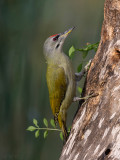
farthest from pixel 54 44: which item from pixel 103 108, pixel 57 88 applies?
pixel 103 108

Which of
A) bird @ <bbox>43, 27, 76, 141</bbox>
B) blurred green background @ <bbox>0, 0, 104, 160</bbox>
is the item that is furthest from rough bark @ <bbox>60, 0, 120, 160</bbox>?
blurred green background @ <bbox>0, 0, 104, 160</bbox>

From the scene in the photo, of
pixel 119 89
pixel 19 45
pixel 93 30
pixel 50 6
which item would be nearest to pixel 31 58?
pixel 19 45

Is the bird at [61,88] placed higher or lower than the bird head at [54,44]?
lower

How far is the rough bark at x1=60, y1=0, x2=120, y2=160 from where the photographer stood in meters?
2.27

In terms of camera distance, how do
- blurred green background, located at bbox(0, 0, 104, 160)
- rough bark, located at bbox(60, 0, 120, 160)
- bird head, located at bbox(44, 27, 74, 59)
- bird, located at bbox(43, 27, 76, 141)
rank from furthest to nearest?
blurred green background, located at bbox(0, 0, 104, 160) → bird head, located at bbox(44, 27, 74, 59) → bird, located at bbox(43, 27, 76, 141) → rough bark, located at bbox(60, 0, 120, 160)

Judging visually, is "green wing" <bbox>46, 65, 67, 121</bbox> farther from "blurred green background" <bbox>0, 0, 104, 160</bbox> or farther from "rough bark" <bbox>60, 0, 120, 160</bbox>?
"blurred green background" <bbox>0, 0, 104, 160</bbox>

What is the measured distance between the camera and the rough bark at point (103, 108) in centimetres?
227

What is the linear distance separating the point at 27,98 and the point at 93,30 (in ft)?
6.46

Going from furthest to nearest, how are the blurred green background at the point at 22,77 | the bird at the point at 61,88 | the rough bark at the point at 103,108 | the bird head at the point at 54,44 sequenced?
the blurred green background at the point at 22,77
the bird head at the point at 54,44
the bird at the point at 61,88
the rough bark at the point at 103,108

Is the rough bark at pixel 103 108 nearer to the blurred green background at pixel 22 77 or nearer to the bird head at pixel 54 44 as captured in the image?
the bird head at pixel 54 44

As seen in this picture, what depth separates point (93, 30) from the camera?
573cm

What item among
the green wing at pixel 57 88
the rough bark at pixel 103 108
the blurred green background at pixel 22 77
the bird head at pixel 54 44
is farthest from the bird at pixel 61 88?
the blurred green background at pixel 22 77

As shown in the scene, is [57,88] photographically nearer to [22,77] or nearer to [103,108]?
[103,108]

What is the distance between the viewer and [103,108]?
7.91 feet
